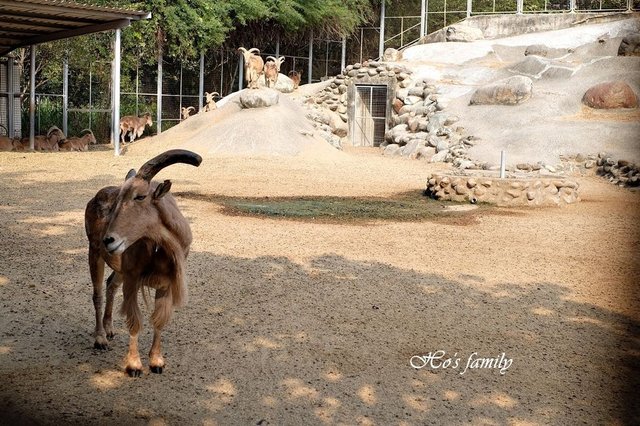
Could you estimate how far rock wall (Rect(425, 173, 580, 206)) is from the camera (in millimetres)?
13375

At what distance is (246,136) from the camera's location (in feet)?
70.1

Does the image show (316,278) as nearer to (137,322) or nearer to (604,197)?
(137,322)

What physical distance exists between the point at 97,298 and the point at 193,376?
1024 mm

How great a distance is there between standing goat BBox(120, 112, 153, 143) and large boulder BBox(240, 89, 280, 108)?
4.45 metres

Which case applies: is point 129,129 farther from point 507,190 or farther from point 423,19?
point 507,190

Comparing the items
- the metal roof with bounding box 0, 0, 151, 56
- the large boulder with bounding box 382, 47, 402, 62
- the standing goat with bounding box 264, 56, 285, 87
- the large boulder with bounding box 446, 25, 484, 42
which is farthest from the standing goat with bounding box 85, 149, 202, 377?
the large boulder with bounding box 446, 25, 484, 42

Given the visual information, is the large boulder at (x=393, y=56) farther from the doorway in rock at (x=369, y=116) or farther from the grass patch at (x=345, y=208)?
the grass patch at (x=345, y=208)

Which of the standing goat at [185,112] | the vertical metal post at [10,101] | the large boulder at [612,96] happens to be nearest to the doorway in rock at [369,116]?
the standing goat at [185,112]

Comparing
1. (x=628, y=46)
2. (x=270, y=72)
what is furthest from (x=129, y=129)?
(x=628, y=46)

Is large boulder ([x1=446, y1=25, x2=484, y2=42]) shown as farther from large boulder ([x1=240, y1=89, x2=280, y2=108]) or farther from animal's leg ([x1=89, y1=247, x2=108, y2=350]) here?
animal's leg ([x1=89, y1=247, x2=108, y2=350])

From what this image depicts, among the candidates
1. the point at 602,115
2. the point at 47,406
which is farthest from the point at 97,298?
the point at 602,115

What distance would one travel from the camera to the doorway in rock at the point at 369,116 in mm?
28344

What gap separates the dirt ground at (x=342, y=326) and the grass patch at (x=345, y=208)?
0.52 meters

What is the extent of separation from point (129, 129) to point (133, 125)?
0.62 ft
